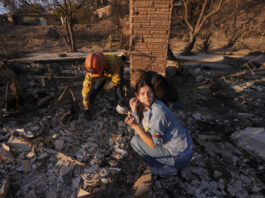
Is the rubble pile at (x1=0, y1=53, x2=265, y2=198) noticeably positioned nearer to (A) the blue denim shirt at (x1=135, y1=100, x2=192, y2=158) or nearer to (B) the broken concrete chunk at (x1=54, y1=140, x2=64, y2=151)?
(B) the broken concrete chunk at (x1=54, y1=140, x2=64, y2=151)

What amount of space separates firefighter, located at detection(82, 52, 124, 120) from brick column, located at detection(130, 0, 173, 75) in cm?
121

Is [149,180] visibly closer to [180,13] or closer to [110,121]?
[110,121]

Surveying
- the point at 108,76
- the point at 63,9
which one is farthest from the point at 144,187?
the point at 63,9

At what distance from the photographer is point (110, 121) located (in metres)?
3.36

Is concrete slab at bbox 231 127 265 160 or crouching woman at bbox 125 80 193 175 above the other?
crouching woman at bbox 125 80 193 175

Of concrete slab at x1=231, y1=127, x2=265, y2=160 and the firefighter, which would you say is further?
the firefighter

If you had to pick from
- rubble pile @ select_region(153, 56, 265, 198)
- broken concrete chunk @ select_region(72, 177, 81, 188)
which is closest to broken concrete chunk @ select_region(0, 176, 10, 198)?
broken concrete chunk @ select_region(72, 177, 81, 188)

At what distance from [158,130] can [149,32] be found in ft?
10.6

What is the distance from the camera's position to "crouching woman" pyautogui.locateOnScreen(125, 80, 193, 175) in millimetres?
1597

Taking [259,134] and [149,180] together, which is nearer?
[149,180]

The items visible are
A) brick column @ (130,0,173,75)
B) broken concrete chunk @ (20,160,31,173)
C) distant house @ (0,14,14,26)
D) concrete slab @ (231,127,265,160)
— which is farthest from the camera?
distant house @ (0,14,14,26)

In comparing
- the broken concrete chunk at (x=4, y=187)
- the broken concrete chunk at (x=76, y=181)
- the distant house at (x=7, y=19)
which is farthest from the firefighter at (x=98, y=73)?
the distant house at (x=7, y=19)

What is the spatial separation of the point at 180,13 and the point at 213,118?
20.7m

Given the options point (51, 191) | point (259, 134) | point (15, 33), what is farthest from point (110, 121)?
point (15, 33)
